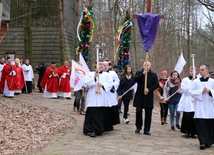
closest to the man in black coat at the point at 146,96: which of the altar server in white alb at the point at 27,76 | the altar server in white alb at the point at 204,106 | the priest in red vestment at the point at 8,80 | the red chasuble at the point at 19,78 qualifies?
the altar server in white alb at the point at 204,106

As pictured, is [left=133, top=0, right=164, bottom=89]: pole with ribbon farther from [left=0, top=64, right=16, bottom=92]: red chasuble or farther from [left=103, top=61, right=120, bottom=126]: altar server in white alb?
[left=0, top=64, right=16, bottom=92]: red chasuble

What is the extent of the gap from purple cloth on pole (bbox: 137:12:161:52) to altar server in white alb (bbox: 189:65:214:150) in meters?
2.29

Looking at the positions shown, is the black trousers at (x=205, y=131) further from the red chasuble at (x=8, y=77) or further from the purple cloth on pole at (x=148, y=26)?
the red chasuble at (x=8, y=77)

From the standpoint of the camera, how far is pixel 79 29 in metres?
16.1

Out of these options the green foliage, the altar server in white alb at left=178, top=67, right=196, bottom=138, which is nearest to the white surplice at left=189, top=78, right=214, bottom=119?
the altar server in white alb at left=178, top=67, right=196, bottom=138

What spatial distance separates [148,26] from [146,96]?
212cm

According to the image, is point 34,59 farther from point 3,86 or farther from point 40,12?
point 3,86

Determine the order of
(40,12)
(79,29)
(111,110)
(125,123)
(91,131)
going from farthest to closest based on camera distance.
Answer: (40,12)
(79,29)
(125,123)
(111,110)
(91,131)

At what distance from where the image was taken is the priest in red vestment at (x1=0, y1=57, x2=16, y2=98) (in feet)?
61.3

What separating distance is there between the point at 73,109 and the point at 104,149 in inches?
267

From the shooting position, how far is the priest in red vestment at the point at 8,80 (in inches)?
736

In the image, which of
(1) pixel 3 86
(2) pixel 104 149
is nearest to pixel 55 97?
(1) pixel 3 86

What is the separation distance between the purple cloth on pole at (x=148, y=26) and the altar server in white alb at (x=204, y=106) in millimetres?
2289

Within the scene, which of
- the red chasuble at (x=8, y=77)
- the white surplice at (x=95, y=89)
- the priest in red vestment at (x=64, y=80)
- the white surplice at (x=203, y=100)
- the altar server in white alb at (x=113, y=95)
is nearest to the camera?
the white surplice at (x=203, y=100)
